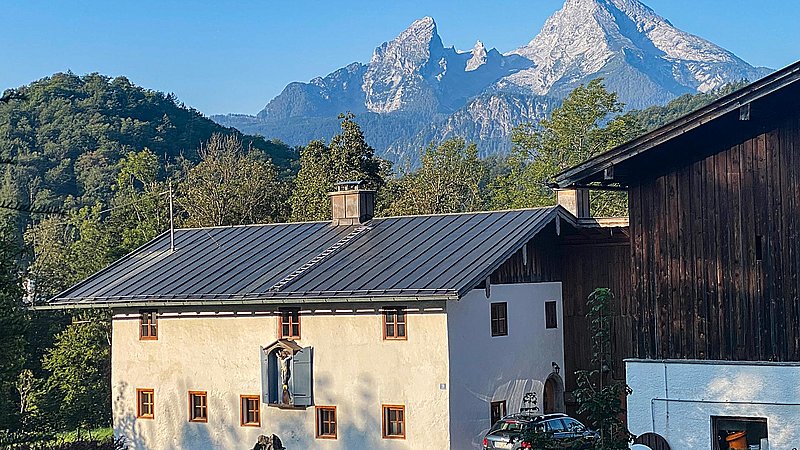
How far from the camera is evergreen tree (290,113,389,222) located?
189 feet

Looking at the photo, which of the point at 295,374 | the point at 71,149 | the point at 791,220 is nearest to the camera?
the point at 791,220

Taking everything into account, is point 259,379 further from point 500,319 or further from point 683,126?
point 683,126

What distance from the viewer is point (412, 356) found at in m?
26.3

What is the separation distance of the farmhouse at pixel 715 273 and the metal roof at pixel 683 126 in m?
0.02

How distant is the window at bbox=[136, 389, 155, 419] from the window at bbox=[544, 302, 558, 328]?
432 inches

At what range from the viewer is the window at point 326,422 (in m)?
27.5

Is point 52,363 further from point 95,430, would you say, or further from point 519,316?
point 519,316

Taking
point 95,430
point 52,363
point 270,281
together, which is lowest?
point 95,430

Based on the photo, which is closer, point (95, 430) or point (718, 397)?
point (718, 397)

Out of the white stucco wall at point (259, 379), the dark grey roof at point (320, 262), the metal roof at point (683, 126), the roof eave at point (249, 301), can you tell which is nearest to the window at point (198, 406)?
the white stucco wall at point (259, 379)

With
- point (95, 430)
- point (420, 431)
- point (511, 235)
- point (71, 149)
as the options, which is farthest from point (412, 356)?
point (71, 149)

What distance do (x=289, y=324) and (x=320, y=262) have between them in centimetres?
201

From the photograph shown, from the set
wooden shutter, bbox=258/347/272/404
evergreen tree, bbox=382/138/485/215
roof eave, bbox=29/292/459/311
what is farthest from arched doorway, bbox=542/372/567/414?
evergreen tree, bbox=382/138/485/215

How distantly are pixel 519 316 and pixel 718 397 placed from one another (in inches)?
419
